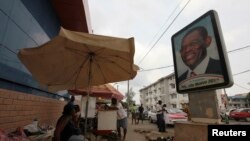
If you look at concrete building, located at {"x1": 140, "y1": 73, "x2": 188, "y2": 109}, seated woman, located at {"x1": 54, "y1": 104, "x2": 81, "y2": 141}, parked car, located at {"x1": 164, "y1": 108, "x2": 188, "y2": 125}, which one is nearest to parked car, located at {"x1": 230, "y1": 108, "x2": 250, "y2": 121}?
parked car, located at {"x1": 164, "y1": 108, "x2": 188, "y2": 125}

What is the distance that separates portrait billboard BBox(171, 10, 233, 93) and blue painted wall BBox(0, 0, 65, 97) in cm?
331

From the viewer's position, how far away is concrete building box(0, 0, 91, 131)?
12.3 ft

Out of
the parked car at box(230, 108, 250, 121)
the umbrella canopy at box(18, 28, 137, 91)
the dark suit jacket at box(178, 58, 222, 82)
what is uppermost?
the umbrella canopy at box(18, 28, 137, 91)

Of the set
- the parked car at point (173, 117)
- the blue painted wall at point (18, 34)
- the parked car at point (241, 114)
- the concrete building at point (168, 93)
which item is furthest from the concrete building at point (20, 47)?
the concrete building at point (168, 93)

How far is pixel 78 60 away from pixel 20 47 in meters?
1.39

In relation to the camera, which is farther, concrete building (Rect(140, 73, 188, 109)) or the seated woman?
concrete building (Rect(140, 73, 188, 109))

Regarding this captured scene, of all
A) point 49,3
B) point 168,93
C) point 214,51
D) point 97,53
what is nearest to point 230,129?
point 214,51

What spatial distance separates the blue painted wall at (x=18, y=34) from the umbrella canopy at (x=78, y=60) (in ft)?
1.28

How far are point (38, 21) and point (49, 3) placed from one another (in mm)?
1384

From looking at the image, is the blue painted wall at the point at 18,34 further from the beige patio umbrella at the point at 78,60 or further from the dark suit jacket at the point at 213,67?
the dark suit jacket at the point at 213,67

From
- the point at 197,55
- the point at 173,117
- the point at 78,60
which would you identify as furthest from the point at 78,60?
the point at 173,117

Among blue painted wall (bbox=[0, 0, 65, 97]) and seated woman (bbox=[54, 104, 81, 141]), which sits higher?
blue painted wall (bbox=[0, 0, 65, 97])

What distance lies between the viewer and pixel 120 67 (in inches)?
191

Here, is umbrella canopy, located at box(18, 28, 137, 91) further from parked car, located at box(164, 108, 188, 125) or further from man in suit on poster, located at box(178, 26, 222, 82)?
parked car, located at box(164, 108, 188, 125)
